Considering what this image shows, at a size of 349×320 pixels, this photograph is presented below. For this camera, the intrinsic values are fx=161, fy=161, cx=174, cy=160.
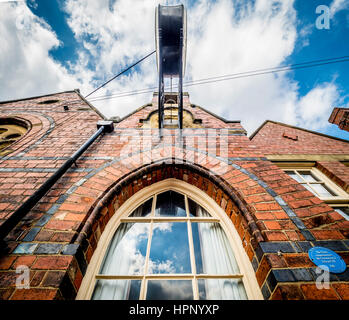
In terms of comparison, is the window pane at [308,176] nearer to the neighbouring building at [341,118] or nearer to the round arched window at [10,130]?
the neighbouring building at [341,118]

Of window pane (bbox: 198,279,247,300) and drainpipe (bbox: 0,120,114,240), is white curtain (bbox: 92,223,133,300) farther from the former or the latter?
drainpipe (bbox: 0,120,114,240)

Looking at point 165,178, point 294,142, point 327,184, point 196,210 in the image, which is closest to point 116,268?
point 196,210

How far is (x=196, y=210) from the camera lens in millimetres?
2113

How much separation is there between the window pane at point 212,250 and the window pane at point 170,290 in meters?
0.19

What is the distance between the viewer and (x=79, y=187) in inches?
70.6

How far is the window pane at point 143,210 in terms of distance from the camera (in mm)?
2061

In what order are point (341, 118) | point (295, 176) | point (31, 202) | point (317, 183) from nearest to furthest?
point (31, 202)
point (317, 183)
point (295, 176)
point (341, 118)

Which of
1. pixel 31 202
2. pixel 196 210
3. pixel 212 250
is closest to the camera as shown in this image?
pixel 31 202

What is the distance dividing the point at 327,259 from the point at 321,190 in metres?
2.37

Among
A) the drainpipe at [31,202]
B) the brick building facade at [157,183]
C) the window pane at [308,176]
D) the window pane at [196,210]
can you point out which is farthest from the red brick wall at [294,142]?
the drainpipe at [31,202]

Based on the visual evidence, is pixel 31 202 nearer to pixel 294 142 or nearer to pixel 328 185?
pixel 328 185

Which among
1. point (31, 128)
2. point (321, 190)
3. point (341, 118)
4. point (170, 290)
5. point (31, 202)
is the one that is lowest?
point (170, 290)

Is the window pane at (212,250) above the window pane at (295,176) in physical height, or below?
below
